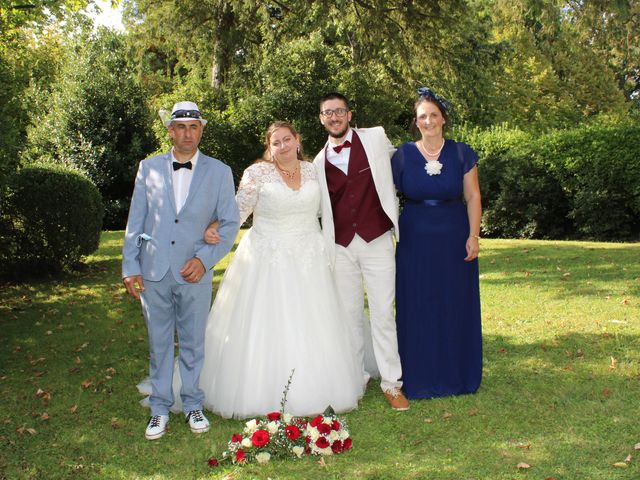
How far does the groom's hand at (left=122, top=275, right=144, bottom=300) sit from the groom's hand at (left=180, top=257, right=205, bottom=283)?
0.30 metres

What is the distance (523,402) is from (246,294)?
2290 mm

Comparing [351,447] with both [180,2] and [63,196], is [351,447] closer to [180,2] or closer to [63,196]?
[63,196]

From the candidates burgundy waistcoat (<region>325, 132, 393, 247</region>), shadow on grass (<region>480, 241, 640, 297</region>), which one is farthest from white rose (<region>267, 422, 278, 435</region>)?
shadow on grass (<region>480, 241, 640, 297</region>)

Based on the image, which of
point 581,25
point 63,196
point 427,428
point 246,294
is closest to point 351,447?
point 427,428

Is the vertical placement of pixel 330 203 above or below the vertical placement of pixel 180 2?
below

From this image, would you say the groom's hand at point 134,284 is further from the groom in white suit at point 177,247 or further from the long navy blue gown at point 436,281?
the long navy blue gown at point 436,281

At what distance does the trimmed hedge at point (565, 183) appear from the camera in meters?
14.6

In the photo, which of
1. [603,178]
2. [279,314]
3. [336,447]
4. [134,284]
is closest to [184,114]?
[134,284]

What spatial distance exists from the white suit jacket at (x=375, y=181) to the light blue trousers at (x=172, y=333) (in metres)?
1.01

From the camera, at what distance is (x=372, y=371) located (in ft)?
19.0

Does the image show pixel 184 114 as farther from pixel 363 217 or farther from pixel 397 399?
pixel 397 399

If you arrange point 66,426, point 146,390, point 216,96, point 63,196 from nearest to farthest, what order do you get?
point 66,426 → point 146,390 → point 63,196 → point 216,96

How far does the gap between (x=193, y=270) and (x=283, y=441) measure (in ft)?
4.16

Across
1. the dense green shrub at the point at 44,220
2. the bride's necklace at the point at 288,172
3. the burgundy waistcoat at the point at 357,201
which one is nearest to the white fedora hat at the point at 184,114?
the bride's necklace at the point at 288,172
